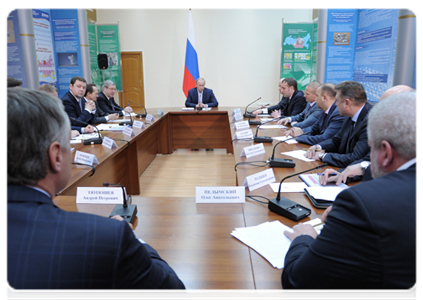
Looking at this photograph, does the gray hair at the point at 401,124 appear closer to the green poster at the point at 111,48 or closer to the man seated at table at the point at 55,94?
the man seated at table at the point at 55,94

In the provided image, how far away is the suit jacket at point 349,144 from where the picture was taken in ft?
7.33

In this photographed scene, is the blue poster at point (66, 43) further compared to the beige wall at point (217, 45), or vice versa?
the beige wall at point (217, 45)

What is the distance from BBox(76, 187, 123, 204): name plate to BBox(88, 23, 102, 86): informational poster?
6738 millimetres

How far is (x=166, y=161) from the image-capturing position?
511 centimetres

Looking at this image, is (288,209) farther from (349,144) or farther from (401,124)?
(349,144)

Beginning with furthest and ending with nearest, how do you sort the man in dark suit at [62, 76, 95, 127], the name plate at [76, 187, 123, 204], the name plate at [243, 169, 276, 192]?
the man in dark suit at [62, 76, 95, 127], the name plate at [243, 169, 276, 192], the name plate at [76, 187, 123, 204]

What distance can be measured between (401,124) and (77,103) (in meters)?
4.06

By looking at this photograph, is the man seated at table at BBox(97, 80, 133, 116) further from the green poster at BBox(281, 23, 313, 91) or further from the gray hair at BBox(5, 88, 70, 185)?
the gray hair at BBox(5, 88, 70, 185)

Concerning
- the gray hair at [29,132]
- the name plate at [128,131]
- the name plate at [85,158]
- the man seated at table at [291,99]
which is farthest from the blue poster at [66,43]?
the gray hair at [29,132]

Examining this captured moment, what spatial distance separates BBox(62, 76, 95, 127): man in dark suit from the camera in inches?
160

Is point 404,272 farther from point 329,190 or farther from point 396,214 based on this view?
point 329,190

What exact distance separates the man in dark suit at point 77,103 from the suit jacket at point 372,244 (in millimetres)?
3809

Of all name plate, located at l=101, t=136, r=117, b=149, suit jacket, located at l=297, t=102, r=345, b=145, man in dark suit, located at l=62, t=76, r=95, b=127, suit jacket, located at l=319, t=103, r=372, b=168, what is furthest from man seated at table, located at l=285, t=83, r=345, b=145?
man in dark suit, located at l=62, t=76, r=95, b=127

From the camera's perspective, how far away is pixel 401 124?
809mm
